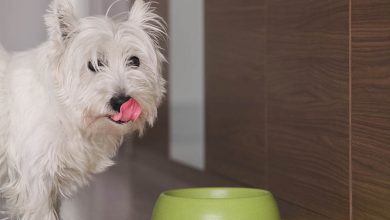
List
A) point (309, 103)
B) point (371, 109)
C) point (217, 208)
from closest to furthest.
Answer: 1. point (217, 208)
2. point (371, 109)
3. point (309, 103)

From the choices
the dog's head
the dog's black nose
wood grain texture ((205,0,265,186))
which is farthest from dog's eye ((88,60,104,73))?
wood grain texture ((205,0,265,186))

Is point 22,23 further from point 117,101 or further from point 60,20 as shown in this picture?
point 117,101

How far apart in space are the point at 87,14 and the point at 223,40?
1.18 meters

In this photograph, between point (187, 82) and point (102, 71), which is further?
point (187, 82)

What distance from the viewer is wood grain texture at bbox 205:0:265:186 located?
113 inches

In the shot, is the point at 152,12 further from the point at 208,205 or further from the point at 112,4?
the point at 208,205

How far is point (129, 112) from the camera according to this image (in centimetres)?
194

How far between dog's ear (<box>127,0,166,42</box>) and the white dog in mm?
32

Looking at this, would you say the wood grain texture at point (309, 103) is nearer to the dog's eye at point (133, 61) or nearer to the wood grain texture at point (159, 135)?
the dog's eye at point (133, 61)

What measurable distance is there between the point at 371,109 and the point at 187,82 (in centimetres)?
178

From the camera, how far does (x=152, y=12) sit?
84.0 inches

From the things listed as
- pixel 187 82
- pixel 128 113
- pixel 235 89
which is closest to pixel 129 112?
pixel 128 113

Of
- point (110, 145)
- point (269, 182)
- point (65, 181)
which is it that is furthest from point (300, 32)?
point (65, 181)

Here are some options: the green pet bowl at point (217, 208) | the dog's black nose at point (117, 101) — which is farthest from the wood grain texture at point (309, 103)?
the dog's black nose at point (117, 101)
